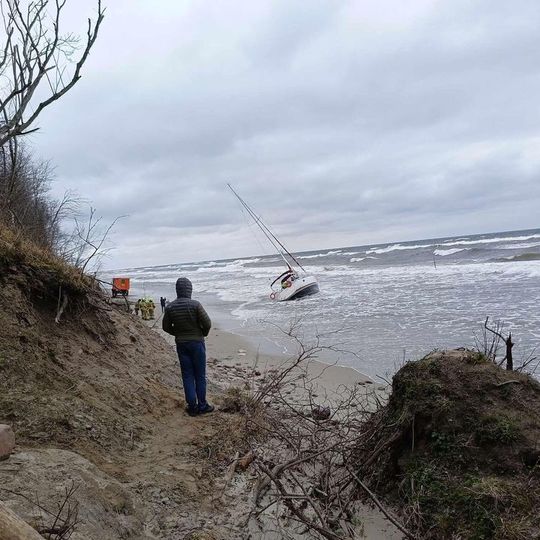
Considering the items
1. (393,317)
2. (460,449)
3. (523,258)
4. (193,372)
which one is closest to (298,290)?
(393,317)

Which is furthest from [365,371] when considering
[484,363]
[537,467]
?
[537,467]

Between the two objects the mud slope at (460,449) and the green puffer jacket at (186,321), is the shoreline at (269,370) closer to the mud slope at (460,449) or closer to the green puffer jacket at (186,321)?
the green puffer jacket at (186,321)

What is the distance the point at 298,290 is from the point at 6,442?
19989mm

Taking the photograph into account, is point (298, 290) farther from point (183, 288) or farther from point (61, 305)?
point (61, 305)

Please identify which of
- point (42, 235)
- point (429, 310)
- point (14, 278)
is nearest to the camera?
point (14, 278)

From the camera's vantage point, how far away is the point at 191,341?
5.91 meters

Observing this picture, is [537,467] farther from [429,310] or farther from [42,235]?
[429,310]

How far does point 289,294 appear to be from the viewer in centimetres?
2252

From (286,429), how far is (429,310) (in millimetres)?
11639

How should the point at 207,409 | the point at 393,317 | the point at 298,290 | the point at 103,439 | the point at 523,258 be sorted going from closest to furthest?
the point at 103,439 → the point at 207,409 → the point at 393,317 → the point at 298,290 → the point at 523,258

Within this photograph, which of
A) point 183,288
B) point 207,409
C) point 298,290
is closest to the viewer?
point 207,409

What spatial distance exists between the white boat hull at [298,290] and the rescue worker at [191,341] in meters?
16.6

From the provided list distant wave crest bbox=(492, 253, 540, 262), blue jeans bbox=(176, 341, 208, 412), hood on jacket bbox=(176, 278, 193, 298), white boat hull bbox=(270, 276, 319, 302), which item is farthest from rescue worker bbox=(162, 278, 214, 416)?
distant wave crest bbox=(492, 253, 540, 262)

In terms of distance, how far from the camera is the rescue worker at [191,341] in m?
5.87
